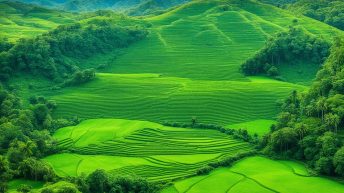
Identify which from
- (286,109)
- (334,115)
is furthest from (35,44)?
(334,115)

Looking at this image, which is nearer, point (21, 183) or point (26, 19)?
point (21, 183)

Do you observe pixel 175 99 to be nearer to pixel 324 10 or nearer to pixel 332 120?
pixel 332 120

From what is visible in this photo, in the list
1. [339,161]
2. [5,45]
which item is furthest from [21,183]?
[5,45]

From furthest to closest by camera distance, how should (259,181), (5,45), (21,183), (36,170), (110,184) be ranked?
(5,45) → (36,170) → (21,183) → (259,181) → (110,184)

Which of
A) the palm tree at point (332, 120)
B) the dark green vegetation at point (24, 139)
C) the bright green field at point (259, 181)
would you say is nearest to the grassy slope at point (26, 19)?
the dark green vegetation at point (24, 139)

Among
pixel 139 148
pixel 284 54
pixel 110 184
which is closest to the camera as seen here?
pixel 110 184

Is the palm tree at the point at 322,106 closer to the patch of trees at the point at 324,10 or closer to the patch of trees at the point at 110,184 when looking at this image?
the patch of trees at the point at 110,184


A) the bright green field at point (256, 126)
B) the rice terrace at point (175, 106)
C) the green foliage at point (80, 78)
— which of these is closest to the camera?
the rice terrace at point (175, 106)
